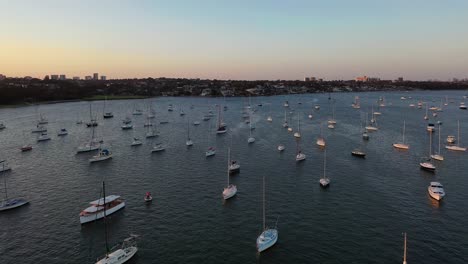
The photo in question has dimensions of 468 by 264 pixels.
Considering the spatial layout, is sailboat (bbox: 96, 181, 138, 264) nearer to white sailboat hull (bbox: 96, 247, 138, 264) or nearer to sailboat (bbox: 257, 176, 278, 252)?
white sailboat hull (bbox: 96, 247, 138, 264)

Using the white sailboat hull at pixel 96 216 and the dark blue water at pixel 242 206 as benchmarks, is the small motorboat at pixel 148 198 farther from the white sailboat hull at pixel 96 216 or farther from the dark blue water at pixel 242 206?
the white sailboat hull at pixel 96 216

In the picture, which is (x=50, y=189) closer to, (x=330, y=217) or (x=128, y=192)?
(x=128, y=192)

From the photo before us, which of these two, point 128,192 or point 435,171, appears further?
point 435,171

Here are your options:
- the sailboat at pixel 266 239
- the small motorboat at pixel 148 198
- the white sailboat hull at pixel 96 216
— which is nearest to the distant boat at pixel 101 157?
the small motorboat at pixel 148 198

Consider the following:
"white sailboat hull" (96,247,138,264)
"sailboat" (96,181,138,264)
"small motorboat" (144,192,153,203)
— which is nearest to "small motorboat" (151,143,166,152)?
"small motorboat" (144,192,153,203)

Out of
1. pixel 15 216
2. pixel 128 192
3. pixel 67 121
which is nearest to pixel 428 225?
pixel 128 192

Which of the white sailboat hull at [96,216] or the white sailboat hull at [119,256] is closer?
the white sailboat hull at [119,256]

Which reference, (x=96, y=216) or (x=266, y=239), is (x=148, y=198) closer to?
(x=96, y=216)

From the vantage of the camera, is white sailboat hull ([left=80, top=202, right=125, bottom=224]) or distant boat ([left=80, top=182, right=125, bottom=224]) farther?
distant boat ([left=80, top=182, right=125, bottom=224])
